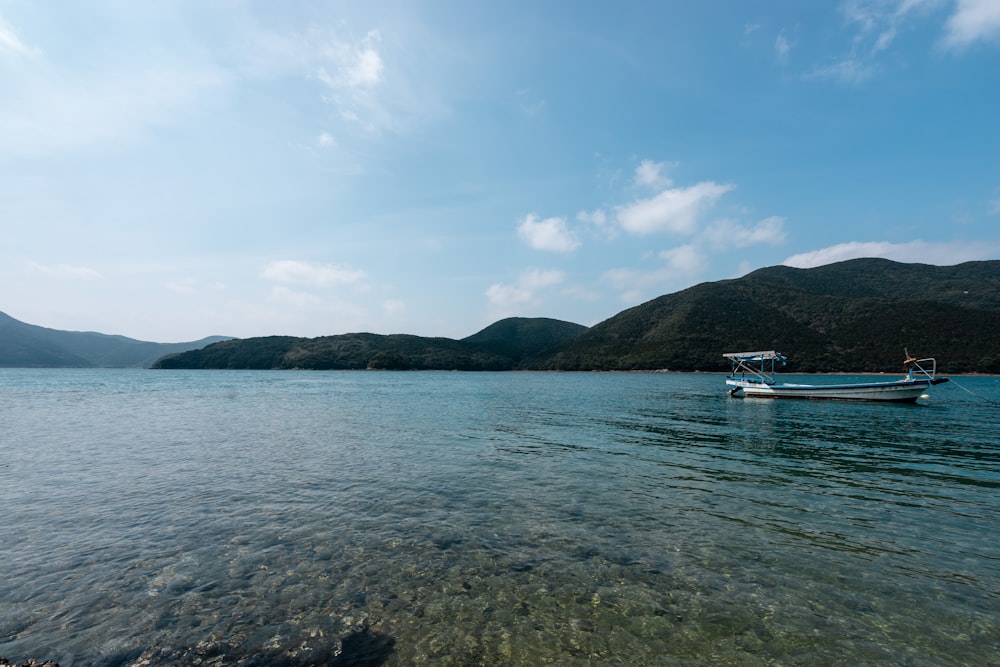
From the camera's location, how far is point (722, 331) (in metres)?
175

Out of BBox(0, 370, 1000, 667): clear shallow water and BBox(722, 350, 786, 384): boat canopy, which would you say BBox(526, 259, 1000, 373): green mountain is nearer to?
BBox(722, 350, 786, 384): boat canopy

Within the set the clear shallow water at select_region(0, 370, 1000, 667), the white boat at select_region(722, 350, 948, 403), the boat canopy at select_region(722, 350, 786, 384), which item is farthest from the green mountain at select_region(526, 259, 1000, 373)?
the clear shallow water at select_region(0, 370, 1000, 667)

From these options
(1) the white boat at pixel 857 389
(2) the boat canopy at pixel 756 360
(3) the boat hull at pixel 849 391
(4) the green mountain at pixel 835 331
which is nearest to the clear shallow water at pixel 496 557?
(2) the boat canopy at pixel 756 360

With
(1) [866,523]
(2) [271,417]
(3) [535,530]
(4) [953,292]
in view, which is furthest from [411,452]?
(4) [953,292]

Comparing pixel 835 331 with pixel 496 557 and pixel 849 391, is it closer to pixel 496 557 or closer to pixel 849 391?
pixel 849 391

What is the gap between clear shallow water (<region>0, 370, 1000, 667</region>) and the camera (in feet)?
23.8

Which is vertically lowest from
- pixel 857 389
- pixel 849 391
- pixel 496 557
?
pixel 496 557

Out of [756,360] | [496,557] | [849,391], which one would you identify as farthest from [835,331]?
[496,557]

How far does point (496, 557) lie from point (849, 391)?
65.6 meters

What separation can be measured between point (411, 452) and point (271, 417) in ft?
74.6

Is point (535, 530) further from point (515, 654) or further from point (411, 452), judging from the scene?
Result: point (411, 452)

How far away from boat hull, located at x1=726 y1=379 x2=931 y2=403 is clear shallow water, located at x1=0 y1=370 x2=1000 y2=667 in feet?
127

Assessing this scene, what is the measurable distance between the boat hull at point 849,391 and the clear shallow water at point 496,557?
38.7 meters

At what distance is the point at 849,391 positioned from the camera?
57812 millimetres
